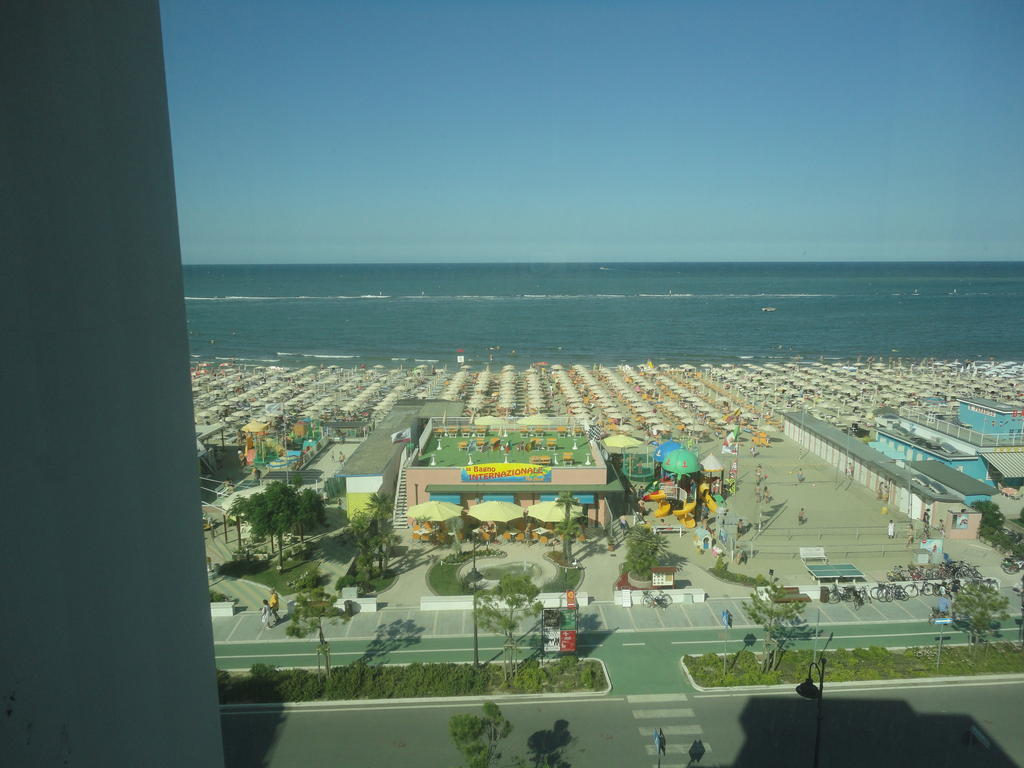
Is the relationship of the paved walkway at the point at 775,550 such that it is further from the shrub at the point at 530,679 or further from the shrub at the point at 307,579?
the shrub at the point at 530,679

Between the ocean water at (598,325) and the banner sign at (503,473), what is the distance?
23.5 metres

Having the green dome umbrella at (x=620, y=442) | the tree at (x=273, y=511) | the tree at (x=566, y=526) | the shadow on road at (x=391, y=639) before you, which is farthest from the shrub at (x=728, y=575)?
the tree at (x=273, y=511)

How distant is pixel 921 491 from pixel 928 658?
567 centimetres

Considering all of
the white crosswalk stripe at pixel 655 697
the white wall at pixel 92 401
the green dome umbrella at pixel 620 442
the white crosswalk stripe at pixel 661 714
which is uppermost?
the white wall at pixel 92 401

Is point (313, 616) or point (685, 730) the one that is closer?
point (685, 730)

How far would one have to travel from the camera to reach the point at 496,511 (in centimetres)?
1161

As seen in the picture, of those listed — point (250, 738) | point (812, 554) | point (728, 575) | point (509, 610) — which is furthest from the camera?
point (812, 554)

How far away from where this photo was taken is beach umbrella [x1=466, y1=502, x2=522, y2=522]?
37.8 feet

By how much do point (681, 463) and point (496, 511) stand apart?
13.9ft

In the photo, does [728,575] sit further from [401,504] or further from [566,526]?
[401,504]

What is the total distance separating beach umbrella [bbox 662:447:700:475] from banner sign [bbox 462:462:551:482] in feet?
9.35

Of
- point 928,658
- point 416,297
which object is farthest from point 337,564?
point 416,297

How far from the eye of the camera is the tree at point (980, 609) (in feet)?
26.5

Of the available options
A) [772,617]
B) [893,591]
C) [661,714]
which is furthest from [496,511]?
[893,591]
